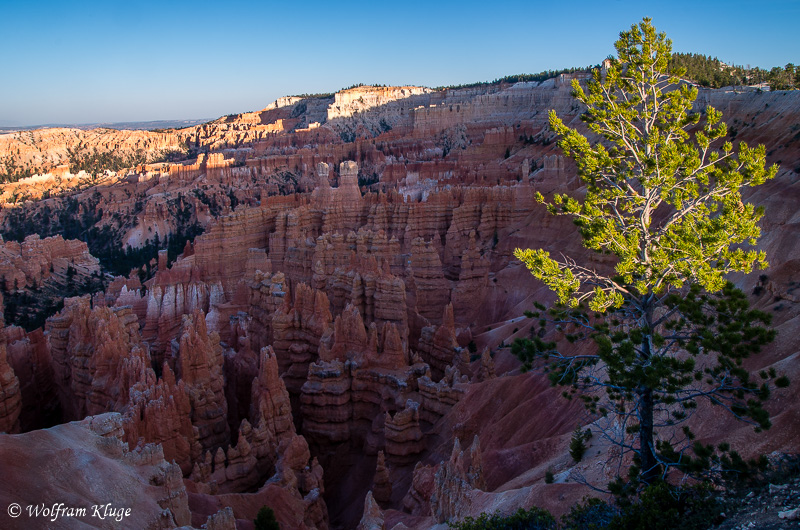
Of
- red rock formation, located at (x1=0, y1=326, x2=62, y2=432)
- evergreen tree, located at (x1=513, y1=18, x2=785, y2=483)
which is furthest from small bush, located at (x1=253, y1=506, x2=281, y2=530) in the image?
red rock formation, located at (x1=0, y1=326, x2=62, y2=432)

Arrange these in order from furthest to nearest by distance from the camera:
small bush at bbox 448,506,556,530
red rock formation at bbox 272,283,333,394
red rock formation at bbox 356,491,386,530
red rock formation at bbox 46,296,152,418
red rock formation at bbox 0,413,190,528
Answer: red rock formation at bbox 272,283,333,394 < red rock formation at bbox 46,296,152,418 < red rock formation at bbox 356,491,386,530 < red rock formation at bbox 0,413,190,528 < small bush at bbox 448,506,556,530

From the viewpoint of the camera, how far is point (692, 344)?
10.0 meters

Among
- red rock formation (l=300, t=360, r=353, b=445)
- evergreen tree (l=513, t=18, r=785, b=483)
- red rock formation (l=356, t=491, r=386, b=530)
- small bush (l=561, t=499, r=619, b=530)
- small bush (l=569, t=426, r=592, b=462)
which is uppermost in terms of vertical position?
evergreen tree (l=513, t=18, r=785, b=483)

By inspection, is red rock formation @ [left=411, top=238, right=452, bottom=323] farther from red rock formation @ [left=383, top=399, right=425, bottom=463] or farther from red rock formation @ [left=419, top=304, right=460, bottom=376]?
red rock formation @ [left=383, top=399, right=425, bottom=463]

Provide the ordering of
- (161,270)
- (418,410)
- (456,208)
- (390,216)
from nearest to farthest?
(418,410)
(161,270)
(456,208)
(390,216)

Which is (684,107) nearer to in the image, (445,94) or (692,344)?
(692,344)

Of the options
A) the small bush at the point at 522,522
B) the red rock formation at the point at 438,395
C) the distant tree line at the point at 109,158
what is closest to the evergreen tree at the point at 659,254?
the small bush at the point at 522,522

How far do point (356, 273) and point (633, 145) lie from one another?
794 inches

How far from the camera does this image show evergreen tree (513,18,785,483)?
977 centimetres

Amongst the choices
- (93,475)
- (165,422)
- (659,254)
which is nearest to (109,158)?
(165,422)

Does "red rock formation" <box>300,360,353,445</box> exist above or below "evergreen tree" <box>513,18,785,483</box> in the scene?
below

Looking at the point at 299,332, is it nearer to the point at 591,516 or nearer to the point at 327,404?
the point at 327,404

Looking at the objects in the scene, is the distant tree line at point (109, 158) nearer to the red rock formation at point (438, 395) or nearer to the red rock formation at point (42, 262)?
the red rock formation at point (42, 262)

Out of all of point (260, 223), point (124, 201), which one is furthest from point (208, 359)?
point (124, 201)
